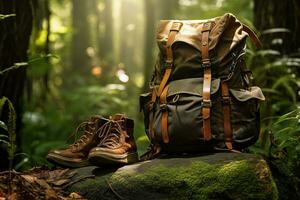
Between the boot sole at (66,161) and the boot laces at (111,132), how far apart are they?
0.23 m

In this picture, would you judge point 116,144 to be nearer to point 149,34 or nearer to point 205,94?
point 205,94

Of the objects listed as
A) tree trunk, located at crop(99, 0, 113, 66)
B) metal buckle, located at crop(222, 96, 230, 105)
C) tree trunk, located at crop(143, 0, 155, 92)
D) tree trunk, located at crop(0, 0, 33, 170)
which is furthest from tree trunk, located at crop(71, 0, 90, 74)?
metal buckle, located at crop(222, 96, 230, 105)

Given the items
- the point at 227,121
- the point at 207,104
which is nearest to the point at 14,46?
the point at 207,104

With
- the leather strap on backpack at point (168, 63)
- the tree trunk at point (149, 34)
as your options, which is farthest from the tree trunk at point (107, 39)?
the leather strap on backpack at point (168, 63)

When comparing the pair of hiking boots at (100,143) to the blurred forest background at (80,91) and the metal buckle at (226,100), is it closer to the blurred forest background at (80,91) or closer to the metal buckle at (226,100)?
the blurred forest background at (80,91)

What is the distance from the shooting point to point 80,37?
1535 centimetres

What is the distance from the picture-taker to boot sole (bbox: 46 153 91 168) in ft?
12.1

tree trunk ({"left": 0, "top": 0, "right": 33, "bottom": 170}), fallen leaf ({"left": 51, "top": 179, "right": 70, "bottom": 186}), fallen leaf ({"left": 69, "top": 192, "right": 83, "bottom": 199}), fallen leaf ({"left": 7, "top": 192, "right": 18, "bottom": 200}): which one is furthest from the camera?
tree trunk ({"left": 0, "top": 0, "right": 33, "bottom": 170})

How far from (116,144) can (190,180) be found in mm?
673

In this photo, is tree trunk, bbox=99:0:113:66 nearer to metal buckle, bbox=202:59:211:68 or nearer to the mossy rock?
metal buckle, bbox=202:59:211:68

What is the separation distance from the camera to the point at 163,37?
Answer: 3.91 m

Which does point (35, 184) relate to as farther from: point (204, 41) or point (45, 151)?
point (45, 151)

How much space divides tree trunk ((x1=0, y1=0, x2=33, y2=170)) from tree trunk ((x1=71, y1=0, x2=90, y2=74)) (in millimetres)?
10190

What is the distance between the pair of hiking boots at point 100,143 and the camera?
3.59m
